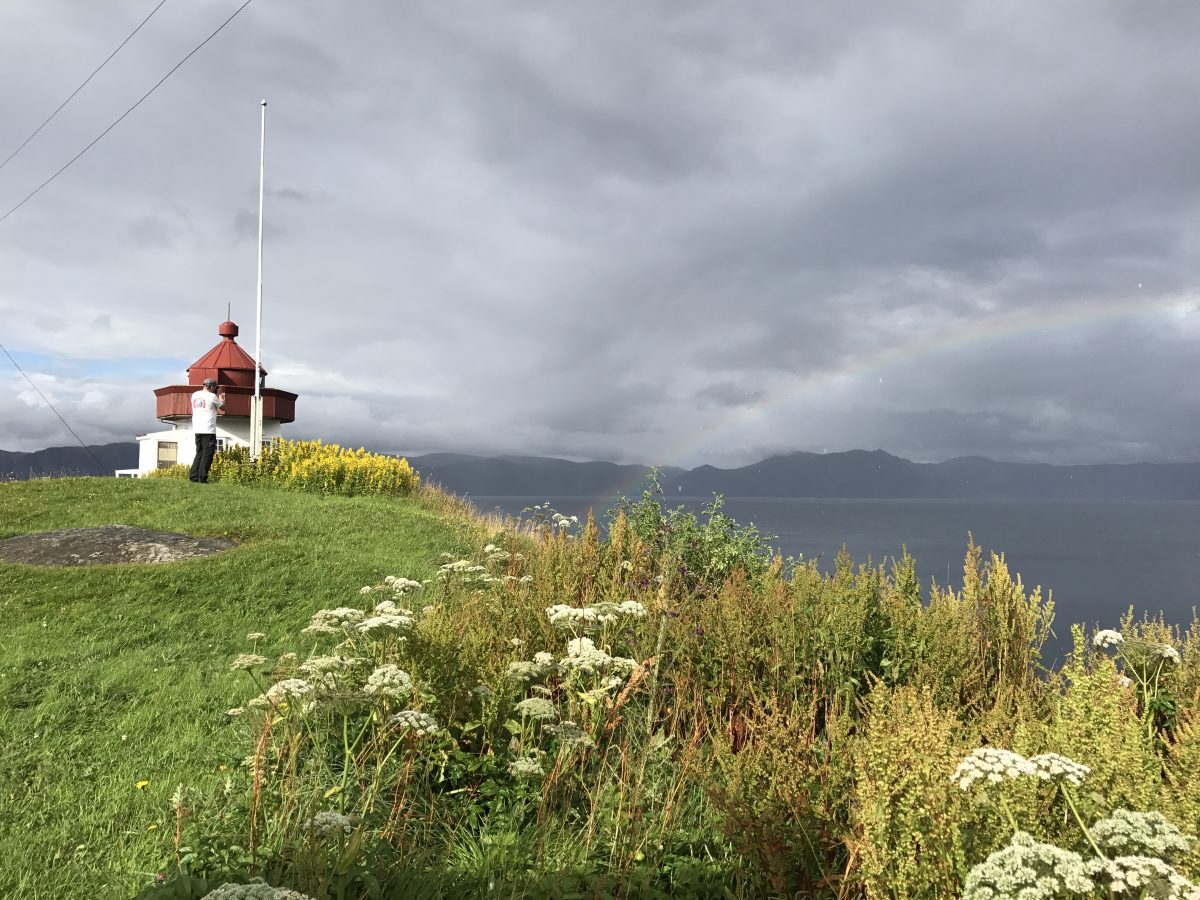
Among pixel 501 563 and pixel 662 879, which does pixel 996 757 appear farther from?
pixel 501 563

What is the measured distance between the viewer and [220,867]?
298cm

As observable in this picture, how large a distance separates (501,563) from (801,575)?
439 cm

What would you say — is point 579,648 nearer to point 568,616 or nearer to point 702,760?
point 568,616

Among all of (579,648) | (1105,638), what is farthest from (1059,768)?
(1105,638)

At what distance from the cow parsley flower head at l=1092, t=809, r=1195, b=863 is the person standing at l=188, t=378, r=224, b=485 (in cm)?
1903

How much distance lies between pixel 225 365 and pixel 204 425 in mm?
14531

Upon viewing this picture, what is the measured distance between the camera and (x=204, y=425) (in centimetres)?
1769

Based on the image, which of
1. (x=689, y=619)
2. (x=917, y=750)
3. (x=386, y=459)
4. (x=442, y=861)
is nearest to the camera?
(x=917, y=750)

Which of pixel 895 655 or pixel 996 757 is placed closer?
pixel 996 757

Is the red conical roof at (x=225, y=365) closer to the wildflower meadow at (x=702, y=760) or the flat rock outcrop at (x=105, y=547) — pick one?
the flat rock outcrop at (x=105, y=547)

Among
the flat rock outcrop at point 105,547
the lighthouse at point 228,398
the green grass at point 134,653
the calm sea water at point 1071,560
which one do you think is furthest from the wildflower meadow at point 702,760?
the lighthouse at point 228,398

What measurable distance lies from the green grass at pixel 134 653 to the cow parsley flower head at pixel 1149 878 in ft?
12.4

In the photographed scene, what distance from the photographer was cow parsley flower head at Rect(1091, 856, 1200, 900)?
75.0 inches

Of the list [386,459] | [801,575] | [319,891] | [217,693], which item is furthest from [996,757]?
[386,459]
